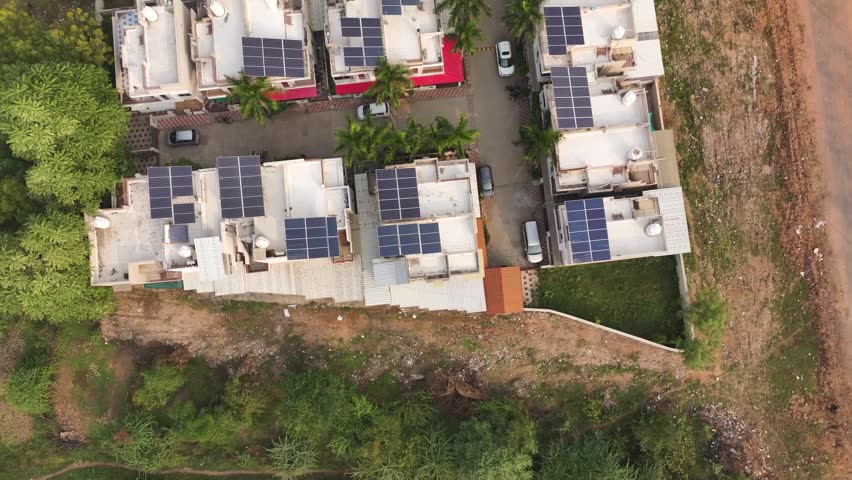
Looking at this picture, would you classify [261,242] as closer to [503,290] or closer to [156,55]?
[156,55]

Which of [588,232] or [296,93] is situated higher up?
[296,93]

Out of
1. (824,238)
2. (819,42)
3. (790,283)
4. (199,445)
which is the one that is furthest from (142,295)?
(819,42)

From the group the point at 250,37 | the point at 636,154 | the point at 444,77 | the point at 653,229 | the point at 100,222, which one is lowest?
the point at 653,229

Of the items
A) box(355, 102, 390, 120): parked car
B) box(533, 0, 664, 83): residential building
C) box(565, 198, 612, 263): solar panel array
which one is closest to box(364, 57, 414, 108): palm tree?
box(355, 102, 390, 120): parked car

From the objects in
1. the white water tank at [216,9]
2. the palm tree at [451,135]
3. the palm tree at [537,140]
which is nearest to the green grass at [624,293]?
the palm tree at [537,140]

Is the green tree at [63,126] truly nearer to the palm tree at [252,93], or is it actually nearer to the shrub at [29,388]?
the palm tree at [252,93]

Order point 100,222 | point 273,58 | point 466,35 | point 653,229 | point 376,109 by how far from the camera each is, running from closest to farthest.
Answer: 1. point 100,222
2. point 273,58
3. point 653,229
4. point 466,35
5. point 376,109

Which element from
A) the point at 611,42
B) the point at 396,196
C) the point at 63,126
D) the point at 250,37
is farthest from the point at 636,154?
the point at 63,126
